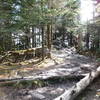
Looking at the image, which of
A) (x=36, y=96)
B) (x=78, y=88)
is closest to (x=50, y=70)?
(x=36, y=96)

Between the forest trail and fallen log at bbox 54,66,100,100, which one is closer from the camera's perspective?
fallen log at bbox 54,66,100,100

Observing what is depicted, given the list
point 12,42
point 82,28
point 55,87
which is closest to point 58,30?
point 82,28

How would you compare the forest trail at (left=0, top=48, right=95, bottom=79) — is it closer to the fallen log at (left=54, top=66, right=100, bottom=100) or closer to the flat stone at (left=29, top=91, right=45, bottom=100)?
the flat stone at (left=29, top=91, right=45, bottom=100)

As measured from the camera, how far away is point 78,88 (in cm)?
458

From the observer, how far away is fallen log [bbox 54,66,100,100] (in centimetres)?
390

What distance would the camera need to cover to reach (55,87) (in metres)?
5.50

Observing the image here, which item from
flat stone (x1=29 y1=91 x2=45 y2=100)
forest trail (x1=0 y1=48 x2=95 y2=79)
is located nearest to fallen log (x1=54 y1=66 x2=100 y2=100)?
flat stone (x1=29 y1=91 x2=45 y2=100)

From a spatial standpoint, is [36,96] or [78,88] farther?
[36,96]

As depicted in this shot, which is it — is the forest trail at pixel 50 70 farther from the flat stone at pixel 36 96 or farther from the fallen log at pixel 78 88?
the fallen log at pixel 78 88

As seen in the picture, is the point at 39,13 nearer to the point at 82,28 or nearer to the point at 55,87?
the point at 55,87

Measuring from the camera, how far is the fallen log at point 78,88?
3.90 metres

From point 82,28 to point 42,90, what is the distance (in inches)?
407

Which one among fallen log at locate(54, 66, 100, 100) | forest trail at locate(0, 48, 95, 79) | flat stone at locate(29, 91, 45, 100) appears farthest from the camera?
forest trail at locate(0, 48, 95, 79)

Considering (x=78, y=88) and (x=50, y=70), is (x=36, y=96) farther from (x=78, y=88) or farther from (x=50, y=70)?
(x=50, y=70)
